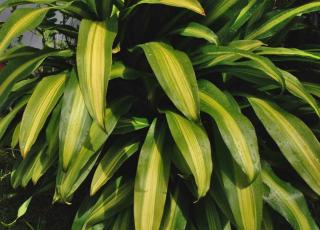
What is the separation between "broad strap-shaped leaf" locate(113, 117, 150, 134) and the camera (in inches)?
79.4

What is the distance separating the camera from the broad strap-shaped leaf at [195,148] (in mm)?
1703

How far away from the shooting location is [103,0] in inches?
83.4

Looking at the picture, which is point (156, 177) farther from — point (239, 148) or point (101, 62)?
point (101, 62)

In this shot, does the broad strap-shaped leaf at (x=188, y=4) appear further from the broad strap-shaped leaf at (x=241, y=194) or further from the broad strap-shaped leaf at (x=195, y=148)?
the broad strap-shaped leaf at (x=241, y=194)

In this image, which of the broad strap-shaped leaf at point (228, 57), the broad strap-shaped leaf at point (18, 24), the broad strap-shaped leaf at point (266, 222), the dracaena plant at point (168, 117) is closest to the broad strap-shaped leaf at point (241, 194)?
the dracaena plant at point (168, 117)

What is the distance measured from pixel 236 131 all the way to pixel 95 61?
0.56 m

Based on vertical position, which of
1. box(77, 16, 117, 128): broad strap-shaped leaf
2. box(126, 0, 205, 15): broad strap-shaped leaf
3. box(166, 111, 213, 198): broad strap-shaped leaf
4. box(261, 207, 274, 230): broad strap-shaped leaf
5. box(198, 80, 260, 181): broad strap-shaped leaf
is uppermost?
box(126, 0, 205, 15): broad strap-shaped leaf

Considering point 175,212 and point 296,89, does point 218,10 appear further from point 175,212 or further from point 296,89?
point 175,212

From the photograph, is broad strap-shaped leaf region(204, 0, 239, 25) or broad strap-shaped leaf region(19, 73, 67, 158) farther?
broad strap-shaped leaf region(204, 0, 239, 25)

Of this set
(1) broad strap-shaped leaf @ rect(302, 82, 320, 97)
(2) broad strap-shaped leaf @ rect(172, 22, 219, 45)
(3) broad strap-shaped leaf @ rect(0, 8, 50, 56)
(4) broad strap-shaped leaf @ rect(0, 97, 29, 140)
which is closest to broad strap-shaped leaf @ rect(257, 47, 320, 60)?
(1) broad strap-shaped leaf @ rect(302, 82, 320, 97)

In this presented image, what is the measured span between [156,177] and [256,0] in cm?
100

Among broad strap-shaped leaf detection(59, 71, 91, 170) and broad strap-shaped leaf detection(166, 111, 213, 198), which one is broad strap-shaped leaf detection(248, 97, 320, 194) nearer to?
broad strap-shaped leaf detection(166, 111, 213, 198)

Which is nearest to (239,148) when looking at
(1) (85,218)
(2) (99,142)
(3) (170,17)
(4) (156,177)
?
(4) (156,177)

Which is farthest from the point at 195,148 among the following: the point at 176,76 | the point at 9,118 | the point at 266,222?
the point at 9,118
